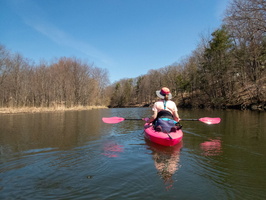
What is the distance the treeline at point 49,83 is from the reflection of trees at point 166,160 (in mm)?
25125

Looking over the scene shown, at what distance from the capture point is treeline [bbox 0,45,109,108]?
3034 cm

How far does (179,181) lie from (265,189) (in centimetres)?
132

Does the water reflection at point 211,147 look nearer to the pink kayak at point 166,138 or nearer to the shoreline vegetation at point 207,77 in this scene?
the pink kayak at point 166,138

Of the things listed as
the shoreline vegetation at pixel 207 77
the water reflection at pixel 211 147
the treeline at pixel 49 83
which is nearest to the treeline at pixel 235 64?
the shoreline vegetation at pixel 207 77

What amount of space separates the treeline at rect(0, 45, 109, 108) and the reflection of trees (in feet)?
82.4

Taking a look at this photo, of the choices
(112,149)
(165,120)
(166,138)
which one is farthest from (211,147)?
(112,149)

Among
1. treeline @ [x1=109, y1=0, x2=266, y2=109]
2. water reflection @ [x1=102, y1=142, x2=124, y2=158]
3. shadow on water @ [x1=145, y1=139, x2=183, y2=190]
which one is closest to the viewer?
shadow on water @ [x1=145, y1=139, x2=183, y2=190]

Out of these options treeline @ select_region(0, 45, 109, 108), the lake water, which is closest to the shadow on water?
the lake water

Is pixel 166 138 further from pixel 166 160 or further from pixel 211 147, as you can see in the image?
pixel 211 147

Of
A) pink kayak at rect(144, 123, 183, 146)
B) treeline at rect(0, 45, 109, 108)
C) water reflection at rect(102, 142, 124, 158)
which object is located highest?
treeline at rect(0, 45, 109, 108)

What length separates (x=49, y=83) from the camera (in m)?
36.9

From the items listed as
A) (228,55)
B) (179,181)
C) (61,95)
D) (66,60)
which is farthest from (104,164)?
(66,60)

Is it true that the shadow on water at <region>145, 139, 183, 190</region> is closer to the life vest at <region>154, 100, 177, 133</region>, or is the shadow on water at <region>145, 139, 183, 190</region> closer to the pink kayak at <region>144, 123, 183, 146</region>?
the pink kayak at <region>144, 123, 183, 146</region>

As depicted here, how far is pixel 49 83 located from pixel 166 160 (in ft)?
119
